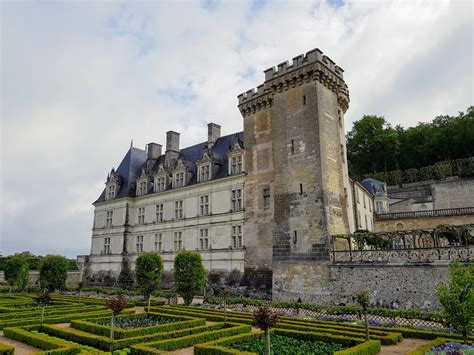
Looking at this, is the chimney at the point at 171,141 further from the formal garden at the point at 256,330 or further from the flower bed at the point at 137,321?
the flower bed at the point at 137,321

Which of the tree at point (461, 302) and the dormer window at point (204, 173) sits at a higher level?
the dormer window at point (204, 173)

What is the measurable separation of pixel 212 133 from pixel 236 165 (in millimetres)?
6292

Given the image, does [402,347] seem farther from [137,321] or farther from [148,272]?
[148,272]

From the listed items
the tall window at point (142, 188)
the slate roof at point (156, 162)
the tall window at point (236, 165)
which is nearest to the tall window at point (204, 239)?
the slate roof at point (156, 162)

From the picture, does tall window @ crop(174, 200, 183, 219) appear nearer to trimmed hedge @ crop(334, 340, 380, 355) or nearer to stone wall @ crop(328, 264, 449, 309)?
stone wall @ crop(328, 264, 449, 309)

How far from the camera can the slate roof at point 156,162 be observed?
3066 cm

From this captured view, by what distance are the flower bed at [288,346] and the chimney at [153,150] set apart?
95.8 ft

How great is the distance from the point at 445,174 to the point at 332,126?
29.9 meters

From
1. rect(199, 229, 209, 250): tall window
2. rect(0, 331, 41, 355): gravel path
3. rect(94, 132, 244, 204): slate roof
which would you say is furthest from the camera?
rect(94, 132, 244, 204): slate roof

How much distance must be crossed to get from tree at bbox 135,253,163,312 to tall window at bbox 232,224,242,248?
562cm

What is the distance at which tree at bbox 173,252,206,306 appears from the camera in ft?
70.6

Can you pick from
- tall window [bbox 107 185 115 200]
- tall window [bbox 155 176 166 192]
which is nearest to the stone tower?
tall window [bbox 155 176 166 192]

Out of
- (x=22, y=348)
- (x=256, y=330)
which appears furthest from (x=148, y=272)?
(x=22, y=348)

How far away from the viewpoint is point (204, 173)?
30.3 m
